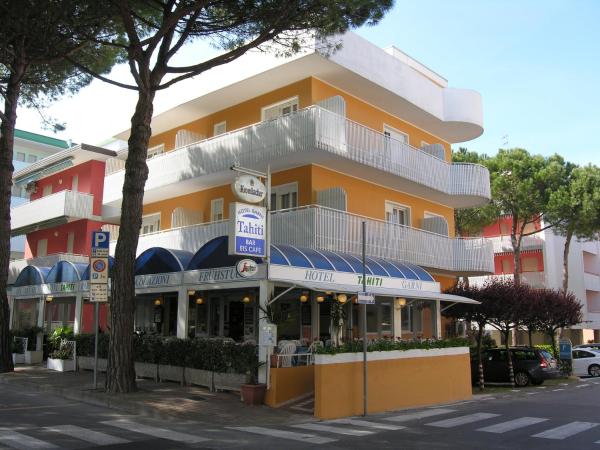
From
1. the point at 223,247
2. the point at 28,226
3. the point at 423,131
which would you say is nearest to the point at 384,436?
the point at 223,247

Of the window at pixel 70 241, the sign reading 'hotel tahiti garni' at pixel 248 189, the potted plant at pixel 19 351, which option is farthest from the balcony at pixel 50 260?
the sign reading 'hotel tahiti garni' at pixel 248 189

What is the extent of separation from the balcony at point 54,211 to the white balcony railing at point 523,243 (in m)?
27.5

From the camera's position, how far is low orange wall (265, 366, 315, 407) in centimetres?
1312

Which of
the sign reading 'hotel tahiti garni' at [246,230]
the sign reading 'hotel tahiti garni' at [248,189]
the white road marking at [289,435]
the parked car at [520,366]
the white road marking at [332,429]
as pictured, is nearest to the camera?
the white road marking at [289,435]

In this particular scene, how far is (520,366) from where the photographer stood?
22.3 meters

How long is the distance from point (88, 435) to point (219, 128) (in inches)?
642

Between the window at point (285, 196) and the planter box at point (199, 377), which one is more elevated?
the window at point (285, 196)

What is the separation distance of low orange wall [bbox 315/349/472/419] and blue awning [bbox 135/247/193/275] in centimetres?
633

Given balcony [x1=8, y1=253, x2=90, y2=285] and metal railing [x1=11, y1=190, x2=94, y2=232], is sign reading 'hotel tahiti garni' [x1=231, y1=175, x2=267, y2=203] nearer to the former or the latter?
balcony [x1=8, y1=253, x2=90, y2=285]

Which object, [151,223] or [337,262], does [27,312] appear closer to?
[151,223]

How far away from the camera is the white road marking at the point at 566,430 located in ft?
34.5

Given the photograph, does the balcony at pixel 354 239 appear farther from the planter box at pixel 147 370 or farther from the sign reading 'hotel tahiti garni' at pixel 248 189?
the planter box at pixel 147 370

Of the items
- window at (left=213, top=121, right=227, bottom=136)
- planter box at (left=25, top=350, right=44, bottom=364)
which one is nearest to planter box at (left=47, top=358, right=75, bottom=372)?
planter box at (left=25, top=350, right=44, bottom=364)

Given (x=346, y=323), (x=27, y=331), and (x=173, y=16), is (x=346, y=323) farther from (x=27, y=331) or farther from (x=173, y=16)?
(x=27, y=331)
